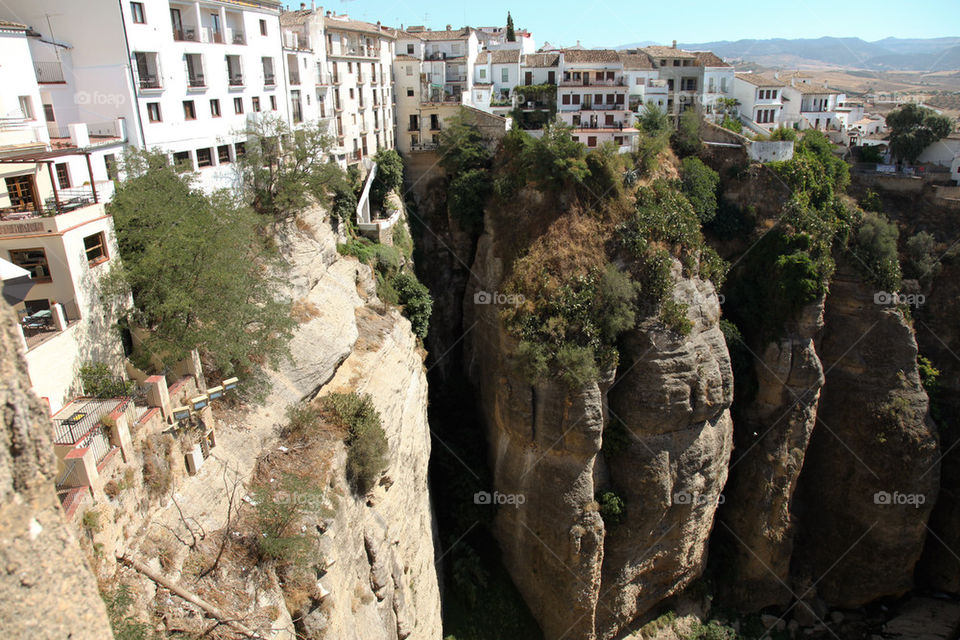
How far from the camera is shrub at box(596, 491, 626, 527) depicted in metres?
28.8

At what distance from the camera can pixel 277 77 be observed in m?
29.4

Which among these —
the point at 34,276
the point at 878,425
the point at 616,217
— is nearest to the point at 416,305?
the point at 616,217

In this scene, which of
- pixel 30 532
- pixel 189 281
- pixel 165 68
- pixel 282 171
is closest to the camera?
pixel 30 532

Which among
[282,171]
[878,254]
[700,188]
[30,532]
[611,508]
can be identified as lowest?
[611,508]

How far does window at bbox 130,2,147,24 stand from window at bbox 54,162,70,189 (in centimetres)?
671

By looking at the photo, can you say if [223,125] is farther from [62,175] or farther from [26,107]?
[62,175]

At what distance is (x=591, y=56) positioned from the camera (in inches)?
1666

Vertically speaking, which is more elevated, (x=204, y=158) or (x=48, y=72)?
(x=48, y=72)

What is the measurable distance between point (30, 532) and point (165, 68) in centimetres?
2122

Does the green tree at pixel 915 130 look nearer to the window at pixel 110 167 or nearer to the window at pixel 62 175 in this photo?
the window at pixel 110 167

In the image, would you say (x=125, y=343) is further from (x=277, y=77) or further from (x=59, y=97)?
(x=277, y=77)

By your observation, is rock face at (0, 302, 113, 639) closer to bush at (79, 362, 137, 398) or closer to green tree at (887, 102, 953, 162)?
bush at (79, 362, 137, 398)

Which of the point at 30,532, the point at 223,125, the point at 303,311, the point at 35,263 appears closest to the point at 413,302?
the point at 303,311

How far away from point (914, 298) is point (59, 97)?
42.3 meters
